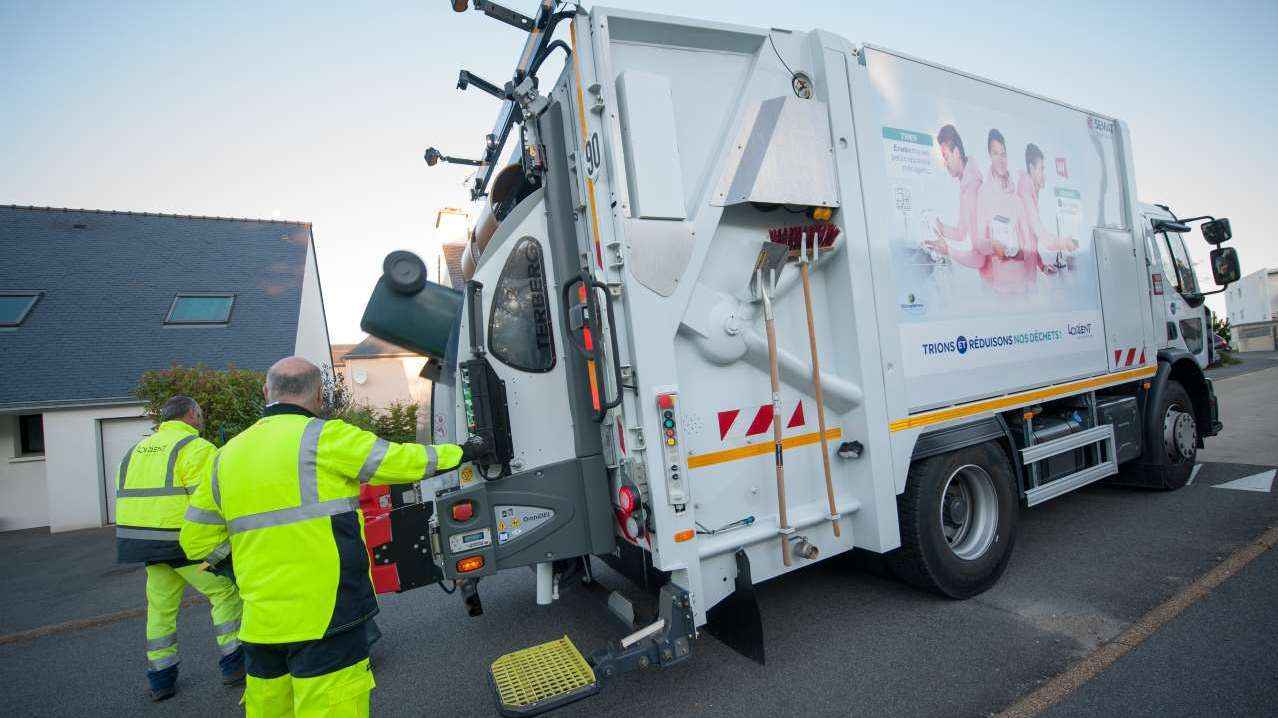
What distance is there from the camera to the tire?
5.08 m

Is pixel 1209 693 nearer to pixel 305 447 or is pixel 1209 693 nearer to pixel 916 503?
pixel 916 503

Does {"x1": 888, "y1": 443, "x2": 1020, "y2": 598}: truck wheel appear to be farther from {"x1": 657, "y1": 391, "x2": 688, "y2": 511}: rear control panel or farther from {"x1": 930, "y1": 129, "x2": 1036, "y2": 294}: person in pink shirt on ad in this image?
{"x1": 657, "y1": 391, "x2": 688, "y2": 511}: rear control panel

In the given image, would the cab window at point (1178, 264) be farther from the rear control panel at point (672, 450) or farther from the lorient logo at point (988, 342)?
the rear control panel at point (672, 450)

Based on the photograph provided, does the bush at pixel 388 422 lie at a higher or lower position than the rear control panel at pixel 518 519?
higher

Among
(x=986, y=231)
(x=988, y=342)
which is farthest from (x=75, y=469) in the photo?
(x=986, y=231)

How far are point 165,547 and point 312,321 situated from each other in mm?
14002

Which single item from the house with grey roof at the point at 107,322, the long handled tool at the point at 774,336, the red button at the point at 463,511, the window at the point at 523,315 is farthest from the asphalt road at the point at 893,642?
the house with grey roof at the point at 107,322

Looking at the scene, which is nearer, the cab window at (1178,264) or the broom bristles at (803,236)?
the broom bristles at (803,236)

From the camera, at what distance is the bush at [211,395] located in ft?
31.1

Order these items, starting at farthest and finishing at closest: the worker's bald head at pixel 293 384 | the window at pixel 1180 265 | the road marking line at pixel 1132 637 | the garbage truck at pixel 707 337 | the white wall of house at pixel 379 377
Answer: the white wall of house at pixel 379 377
the window at pixel 1180 265
the garbage truck at pixel 707 337
the road marking line at pixel 1132 637
the worker's bald head at pixel 293 384

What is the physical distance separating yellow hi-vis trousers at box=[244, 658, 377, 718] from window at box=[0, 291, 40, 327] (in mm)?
14435

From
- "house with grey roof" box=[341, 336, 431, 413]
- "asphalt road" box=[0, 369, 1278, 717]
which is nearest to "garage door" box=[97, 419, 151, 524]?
"asphalt road" box=[0, 369, 1278, 717]

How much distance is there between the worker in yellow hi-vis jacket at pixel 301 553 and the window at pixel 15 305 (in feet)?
47.0

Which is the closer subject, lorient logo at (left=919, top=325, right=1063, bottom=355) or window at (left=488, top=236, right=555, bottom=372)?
window at (left=488, top=236, right=555, bottom=372)
